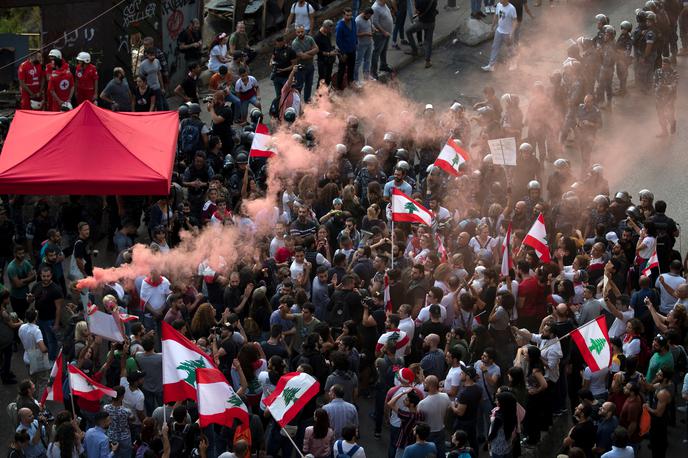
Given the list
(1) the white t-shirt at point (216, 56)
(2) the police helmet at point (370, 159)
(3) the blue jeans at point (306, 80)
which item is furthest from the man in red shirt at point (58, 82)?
(2) the police helmet at point (370, 159)

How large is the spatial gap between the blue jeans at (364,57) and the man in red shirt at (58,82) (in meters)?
5.27

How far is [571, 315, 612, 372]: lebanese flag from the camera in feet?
43.6

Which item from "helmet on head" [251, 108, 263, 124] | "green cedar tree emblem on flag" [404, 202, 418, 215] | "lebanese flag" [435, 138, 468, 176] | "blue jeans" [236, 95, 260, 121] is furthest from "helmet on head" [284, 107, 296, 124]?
"green cedar tree emblem on flag" [404, 202, 418, 215]

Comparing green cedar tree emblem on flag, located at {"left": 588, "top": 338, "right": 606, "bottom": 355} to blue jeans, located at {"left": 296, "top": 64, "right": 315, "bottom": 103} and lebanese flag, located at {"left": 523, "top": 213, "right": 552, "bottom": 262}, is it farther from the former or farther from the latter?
blue jeans, located at {"left": 296, "top": 64, "right": 315, "bottom": 103}

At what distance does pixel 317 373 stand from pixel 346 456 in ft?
5.69

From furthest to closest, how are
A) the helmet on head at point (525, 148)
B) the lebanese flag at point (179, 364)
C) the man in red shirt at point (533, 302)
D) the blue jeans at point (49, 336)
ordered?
the helmet on head at point (525, 148) < the blue jeans at point (49, 336) < the man in red shirt at point (533, 302) < the lebanese flag at point (179, 364)

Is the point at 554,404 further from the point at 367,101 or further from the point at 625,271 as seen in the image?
the point at 367,101

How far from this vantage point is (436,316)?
559 inches

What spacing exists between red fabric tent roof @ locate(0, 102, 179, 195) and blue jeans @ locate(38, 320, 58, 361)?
2.02 meters

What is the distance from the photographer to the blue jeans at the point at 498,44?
2353 centimetres

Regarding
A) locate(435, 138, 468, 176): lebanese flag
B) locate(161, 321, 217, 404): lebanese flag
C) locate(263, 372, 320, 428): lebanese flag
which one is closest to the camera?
locate(161, 321, 217, 404): lebanese flag

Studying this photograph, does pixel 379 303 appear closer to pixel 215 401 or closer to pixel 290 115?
pixel 215 401

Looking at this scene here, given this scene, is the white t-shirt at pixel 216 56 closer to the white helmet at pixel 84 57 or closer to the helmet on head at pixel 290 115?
the white helmet at pixel 84 57

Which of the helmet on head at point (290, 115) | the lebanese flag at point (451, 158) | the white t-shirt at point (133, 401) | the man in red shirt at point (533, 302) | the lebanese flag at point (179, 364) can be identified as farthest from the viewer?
the helmet on head at point (290, 115)
